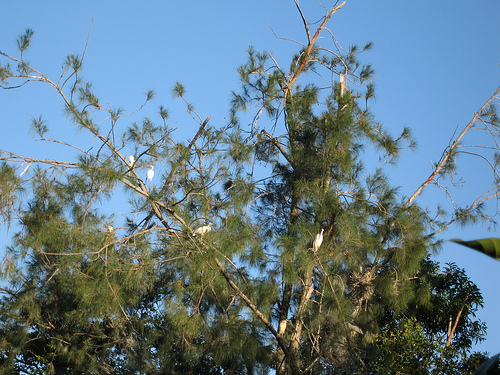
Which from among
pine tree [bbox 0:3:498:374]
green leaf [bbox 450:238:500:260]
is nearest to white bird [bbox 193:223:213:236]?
pine tree [bbox 0:3:498:374]

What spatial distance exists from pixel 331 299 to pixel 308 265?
356 millimetres

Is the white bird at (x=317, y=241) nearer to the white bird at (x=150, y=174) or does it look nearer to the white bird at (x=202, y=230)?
the white bird at (x=202, y=230)

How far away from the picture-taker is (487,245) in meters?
1.51

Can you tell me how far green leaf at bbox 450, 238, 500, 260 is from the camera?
1.50 m

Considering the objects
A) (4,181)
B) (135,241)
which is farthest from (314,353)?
(4,181)

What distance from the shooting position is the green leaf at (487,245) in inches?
59.0

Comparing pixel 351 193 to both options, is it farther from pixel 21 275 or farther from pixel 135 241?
pixel 21 275

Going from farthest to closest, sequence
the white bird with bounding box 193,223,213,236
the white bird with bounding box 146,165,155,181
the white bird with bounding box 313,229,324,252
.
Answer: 1. the white bird with bounding box 313,229,324,252
2. the white bird with bounding box 146,165,155,181
3. the white bird with bounding box 193,223,213,236

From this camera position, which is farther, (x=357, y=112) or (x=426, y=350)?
(x=357, y=112)

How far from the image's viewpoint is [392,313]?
5.52 metres

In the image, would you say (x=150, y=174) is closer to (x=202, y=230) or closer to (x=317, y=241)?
(x=202, y=230)

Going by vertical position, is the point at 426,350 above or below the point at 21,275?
below

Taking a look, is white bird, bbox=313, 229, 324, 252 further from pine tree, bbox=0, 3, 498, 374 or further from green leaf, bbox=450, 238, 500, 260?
green leaf, bbox=450, 238, 500, 260

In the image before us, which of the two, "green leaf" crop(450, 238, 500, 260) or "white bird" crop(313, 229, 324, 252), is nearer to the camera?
"green leaf" crop(450, 238, 500, 260)
